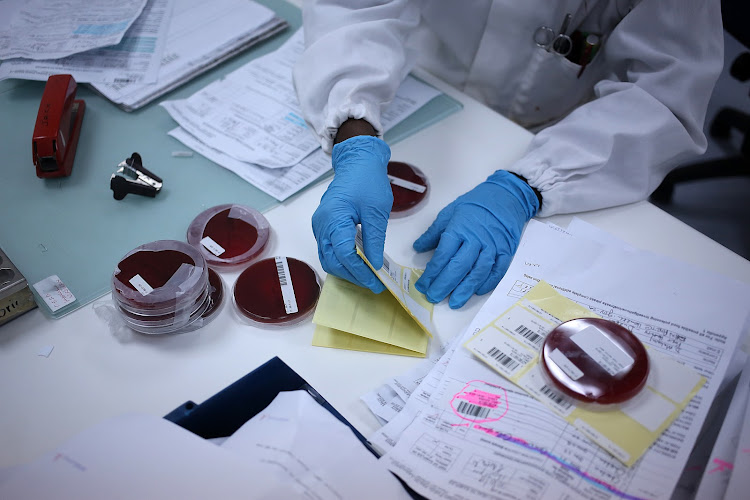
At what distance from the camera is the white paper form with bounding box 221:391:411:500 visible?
0.65 m

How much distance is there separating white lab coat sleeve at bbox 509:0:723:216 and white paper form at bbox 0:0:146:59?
1.08 m

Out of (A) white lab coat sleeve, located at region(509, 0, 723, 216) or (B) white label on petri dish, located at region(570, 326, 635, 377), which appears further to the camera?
(A) white lab coat sleeve, located at region(509, 0, 723, 216)

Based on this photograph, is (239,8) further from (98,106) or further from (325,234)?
(325,234)

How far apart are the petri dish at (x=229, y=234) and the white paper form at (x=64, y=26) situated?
648 mm

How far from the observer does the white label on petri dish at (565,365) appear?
2.40 ft

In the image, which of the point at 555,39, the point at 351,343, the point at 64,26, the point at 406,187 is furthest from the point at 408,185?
the point at 64,26

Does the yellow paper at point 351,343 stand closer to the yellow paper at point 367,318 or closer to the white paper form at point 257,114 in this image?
the yellow paper at point 367,318

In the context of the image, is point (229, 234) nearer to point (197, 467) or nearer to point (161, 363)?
point (161, 363)

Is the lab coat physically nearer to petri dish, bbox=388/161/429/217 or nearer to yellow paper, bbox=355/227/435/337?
petri dish, bbox=388/161/429/217

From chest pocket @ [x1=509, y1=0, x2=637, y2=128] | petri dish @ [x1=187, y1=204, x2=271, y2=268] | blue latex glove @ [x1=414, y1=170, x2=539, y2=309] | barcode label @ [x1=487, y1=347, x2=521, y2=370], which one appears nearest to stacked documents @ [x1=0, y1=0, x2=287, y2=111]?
petri dish @ [x1=187, y1=204, x2=271, y2=268]

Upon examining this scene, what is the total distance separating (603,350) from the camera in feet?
2.44

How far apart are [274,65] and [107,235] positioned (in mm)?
620

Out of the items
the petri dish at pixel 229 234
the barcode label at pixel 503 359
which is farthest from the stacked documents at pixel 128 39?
the barcode label at pixel 503 359

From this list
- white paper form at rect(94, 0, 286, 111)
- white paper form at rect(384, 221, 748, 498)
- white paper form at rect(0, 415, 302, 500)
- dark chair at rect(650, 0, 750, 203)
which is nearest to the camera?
white paper form at rect(0, 415, 302, 500)
